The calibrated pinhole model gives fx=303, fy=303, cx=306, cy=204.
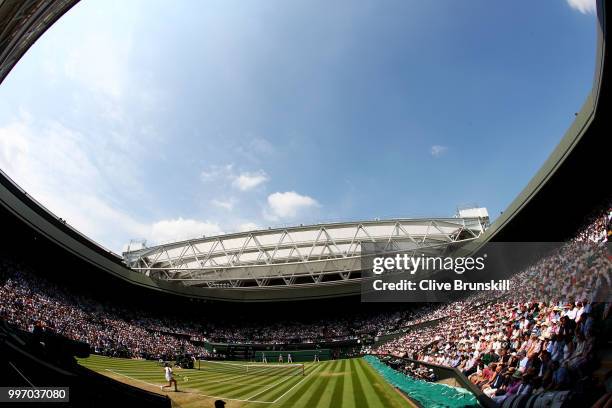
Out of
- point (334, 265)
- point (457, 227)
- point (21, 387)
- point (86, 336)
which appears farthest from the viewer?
point (334, 265)

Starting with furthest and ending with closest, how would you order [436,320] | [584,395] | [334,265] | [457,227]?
1. [334,265]
2. [457,227]
3. [436,320]
4. [584,395]

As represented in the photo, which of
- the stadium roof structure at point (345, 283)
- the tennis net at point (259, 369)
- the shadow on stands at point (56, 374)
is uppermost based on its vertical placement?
the stadium roof structure at point (345, 283)

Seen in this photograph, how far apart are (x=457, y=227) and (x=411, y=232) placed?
6.15 m

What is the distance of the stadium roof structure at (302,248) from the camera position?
41.7 m

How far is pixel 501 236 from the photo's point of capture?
29.5m

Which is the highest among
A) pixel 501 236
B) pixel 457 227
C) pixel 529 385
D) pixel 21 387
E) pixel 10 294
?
pixel 457 227

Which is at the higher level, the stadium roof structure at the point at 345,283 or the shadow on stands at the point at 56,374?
the stadium roof structure at the point at 345,283

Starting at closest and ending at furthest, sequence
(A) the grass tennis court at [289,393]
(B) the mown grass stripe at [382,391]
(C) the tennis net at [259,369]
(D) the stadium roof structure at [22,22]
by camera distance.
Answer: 1. (D) the stadium roof structure at [22,22]
2. (B) the mown grass stripe at [382,391]
3. (A) the grass tennis court at [289,393]
4. (C) the tennis net at [259,369]

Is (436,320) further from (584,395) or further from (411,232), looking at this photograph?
(584,395)

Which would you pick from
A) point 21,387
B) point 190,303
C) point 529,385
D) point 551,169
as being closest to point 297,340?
point 190,303

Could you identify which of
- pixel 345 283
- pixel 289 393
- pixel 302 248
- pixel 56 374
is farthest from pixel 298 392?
pixel 302 248

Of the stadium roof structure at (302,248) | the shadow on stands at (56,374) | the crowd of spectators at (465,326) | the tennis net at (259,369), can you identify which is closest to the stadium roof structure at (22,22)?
the shadow on stands at (56,374)

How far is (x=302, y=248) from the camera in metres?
48.8

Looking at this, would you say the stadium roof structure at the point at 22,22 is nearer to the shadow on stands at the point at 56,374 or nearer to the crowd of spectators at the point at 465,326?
the shadow on stands at the point at 56,374
